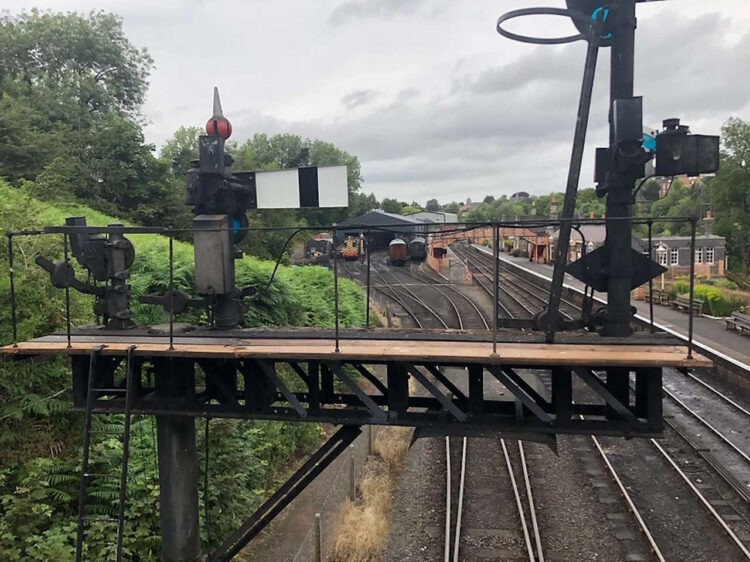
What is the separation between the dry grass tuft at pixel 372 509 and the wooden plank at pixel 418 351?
173 inches

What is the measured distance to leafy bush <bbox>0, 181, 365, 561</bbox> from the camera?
6.09 m

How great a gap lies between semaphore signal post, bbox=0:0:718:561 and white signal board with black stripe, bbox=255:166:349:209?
2cm

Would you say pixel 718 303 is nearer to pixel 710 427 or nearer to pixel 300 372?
pixel 710 427

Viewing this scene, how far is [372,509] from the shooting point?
9.07 meters

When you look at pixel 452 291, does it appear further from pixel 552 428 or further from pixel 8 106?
pixel 552 428

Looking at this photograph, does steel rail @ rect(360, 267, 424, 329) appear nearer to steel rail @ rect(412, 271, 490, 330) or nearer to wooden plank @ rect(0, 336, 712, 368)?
steel rail @ rect(412, 271, 490, 330)

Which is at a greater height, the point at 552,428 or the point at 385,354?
the point at 385,354

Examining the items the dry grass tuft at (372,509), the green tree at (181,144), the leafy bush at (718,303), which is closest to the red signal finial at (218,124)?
the dry grass tuft at (372,509)

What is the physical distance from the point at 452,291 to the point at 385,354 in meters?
24.7

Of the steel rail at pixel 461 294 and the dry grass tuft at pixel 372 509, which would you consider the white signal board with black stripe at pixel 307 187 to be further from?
the steel rail at pixel 461 294

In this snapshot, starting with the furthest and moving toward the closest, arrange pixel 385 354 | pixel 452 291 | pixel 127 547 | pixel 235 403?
pixel 452 291 < pixel 127 547 < pixel 235 403 < pixel 385 354

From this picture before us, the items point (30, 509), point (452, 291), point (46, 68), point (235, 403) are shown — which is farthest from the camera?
point (452, 291)

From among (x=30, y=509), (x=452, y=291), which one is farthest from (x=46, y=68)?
(x=30, y=509)

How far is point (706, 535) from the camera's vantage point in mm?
8344
